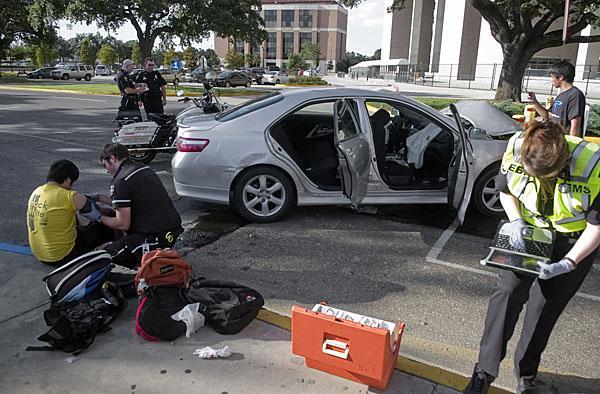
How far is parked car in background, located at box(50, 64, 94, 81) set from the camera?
45.4 metres

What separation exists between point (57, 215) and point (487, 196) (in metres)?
4.46

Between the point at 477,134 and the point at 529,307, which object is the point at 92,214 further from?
the point at 477,134

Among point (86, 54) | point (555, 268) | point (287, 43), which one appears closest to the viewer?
point (555, 268)

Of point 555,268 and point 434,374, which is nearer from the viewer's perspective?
point 555,268

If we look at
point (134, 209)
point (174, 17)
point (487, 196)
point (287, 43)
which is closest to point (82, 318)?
point (134, 209)

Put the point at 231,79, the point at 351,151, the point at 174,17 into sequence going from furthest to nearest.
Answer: the point at 231,79, the point at 174,17, the point at 351,151

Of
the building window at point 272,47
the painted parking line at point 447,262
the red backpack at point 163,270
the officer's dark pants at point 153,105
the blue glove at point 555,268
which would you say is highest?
the building window at point 272,47

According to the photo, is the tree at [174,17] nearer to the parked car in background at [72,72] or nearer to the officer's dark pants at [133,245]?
the parked car in background at [72,72]

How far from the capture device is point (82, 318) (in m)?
3.07

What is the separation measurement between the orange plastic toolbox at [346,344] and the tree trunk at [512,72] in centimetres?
2035

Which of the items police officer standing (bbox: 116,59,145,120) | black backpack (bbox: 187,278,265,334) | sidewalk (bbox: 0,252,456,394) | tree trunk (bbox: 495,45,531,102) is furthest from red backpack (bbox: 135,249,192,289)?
tree trunk (bbox: 495,45,531,102)

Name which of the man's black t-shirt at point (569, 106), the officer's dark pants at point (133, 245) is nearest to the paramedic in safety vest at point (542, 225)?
the officer's dark pants at point (133, 245)

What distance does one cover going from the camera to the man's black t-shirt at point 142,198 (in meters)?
3.85

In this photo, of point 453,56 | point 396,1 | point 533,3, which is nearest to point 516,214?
point 533,3
